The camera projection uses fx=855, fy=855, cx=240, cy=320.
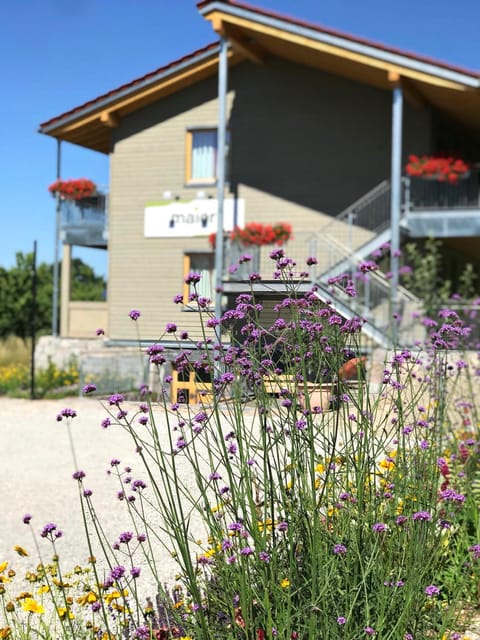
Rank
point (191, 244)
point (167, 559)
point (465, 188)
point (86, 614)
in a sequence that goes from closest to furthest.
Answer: point (86, 614), point (167, 559), point (465, 188), point (191, 244)

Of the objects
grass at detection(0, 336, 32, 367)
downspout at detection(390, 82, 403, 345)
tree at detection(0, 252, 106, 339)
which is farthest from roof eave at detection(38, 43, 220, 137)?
→ tree at detection(0, 252, 106, 339)

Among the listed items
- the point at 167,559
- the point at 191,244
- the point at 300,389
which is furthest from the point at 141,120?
the point at 300,389

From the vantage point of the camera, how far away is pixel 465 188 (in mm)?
17094

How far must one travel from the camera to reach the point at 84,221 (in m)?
22.1

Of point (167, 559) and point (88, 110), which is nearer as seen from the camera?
point (167, 559)

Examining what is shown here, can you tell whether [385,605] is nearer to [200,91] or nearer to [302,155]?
[302,155]

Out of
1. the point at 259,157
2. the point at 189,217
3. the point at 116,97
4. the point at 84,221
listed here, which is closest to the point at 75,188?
the point at 84,221

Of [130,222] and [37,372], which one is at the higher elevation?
[130,222]

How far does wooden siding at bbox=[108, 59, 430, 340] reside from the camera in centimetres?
1869

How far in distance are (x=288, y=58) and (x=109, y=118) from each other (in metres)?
4.63

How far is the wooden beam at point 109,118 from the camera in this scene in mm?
20781

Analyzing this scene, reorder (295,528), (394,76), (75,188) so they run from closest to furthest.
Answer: (295,528), (394,76), (75,188)

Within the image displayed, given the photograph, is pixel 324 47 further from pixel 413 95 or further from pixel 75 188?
pixel 75 188

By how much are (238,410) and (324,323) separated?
2.46 feet
